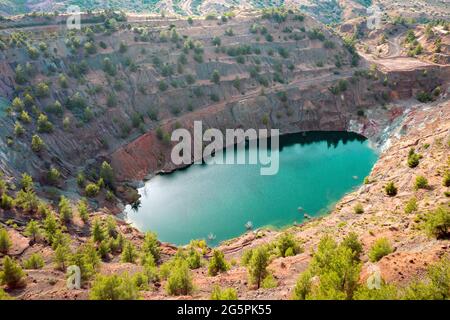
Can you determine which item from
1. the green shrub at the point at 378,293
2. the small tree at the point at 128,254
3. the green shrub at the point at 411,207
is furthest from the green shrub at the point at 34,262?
the green shrub at the point at 411,207

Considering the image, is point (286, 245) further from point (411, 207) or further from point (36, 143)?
Answer: point (36, 143)

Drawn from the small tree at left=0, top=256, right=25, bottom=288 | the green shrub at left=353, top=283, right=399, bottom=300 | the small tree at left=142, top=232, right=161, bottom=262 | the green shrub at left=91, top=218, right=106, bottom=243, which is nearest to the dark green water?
the small tree at left=142, top=232, right=161, bottom=262

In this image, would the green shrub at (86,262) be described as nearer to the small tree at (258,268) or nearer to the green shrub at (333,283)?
the small tree at (258,268)

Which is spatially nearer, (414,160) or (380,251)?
(380,251)

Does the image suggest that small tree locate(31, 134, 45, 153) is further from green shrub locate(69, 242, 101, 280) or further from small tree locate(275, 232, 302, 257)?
small tree locate(275, 232, 302, 257)

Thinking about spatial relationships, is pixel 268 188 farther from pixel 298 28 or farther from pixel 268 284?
pixel 298 28

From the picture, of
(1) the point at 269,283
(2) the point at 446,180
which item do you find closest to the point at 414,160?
(2) the point at 446,180
